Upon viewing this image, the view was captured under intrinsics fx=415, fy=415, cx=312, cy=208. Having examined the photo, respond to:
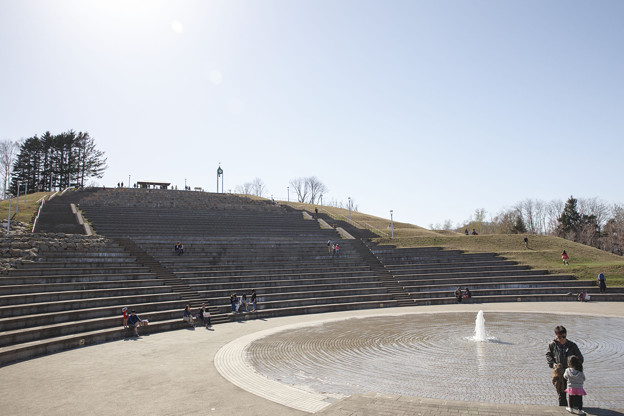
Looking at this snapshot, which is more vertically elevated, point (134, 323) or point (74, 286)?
point (74, 286)

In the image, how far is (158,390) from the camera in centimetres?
959

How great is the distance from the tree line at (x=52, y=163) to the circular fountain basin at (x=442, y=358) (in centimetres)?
6610

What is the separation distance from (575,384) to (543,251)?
30.5 m

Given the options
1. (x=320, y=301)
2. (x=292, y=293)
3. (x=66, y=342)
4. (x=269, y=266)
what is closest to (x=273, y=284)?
(x=292, y=293)

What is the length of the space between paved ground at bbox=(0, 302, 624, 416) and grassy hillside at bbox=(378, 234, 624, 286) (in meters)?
25.0

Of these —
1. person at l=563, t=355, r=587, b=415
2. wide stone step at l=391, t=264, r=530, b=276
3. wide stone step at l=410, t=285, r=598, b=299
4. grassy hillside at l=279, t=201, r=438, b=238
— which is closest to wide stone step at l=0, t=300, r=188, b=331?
wide stone step at l=410, t=285, r=598, b=299

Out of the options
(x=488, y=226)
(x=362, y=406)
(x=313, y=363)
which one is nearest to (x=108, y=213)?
(x=313, y=363)

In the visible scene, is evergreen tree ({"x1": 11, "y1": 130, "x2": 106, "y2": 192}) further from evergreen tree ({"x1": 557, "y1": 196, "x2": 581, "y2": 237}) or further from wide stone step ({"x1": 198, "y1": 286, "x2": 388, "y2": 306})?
evergreen tree ({"x1": 557, "y1": 196, "x2": 581, "y2": 237})

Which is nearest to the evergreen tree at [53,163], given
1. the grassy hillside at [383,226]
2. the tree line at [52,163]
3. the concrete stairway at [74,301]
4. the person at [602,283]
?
the tree line at [52,163]

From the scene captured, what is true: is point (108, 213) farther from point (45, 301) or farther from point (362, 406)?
point (362, 406)

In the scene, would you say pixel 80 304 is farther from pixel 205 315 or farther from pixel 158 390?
pixel 158 390

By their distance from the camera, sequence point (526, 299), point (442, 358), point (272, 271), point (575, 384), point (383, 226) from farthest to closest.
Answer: point (383, 226)
point (272, 271)
point (526, 299)
point (442, 358)
point (575, 384)

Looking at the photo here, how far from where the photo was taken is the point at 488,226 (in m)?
108

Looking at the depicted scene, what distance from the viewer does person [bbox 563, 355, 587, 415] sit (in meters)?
6.82
